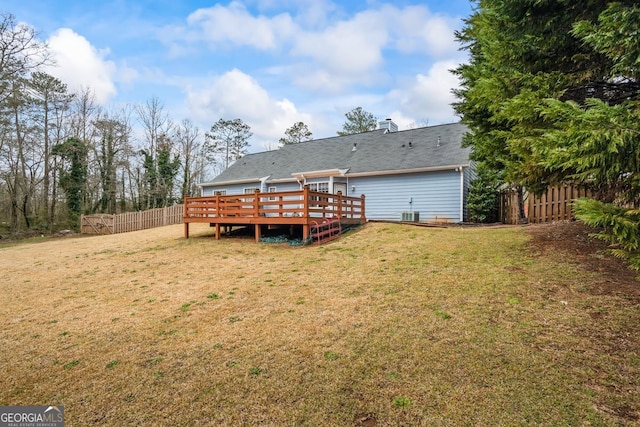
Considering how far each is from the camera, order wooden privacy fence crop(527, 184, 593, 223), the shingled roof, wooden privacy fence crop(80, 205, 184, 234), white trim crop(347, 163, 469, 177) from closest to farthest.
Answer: wooden privacy fence crop(527, 184, 593, 223)
white trim crop(347, 163, 469, 177)
the shingled roof
wooden privacy fence crop(80, 205, 184, 234)

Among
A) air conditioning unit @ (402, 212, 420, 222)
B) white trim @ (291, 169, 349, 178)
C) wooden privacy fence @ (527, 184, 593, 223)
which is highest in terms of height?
white trim @ (291, 169, 349, 178)

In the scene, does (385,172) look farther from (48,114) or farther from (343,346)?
(48,114)

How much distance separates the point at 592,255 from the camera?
5512mm

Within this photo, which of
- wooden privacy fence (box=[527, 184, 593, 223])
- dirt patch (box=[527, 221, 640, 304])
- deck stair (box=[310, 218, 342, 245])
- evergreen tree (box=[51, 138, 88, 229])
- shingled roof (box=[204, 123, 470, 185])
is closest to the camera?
dirt patch (box=[527, 221, 640, 304])

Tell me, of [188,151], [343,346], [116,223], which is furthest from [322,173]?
[188,151]

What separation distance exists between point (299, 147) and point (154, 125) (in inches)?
592

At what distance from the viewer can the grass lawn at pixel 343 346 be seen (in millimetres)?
2596

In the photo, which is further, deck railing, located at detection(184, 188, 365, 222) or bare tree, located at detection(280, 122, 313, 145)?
bare tree, located at detection(280, 122, 313, 145)

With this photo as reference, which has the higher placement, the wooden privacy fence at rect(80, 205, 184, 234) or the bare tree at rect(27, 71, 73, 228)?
the bare tree at rect(27, 71, 73, 228)

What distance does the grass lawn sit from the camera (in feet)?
8.52

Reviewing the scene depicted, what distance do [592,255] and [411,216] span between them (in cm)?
848

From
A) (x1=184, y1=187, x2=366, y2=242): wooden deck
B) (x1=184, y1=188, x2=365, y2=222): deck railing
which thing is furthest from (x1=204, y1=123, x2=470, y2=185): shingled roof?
(x1=184, y1=188, x2=365, y2=222): deck railing

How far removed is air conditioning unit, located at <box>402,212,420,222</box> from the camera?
13.8m

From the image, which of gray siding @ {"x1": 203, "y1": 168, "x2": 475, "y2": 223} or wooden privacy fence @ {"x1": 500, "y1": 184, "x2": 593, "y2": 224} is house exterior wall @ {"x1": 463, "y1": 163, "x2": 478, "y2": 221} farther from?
wooden privacy fence @ {"x1": 500, "y1": 184, "x2": 593, "y2": 224}
